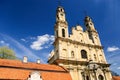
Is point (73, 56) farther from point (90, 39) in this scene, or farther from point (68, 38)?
point (90, 39)

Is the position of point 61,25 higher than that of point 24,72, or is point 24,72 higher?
point 61,25

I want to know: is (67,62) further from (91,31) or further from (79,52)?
(91,31)

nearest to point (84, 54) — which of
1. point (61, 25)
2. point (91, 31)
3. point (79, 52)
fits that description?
point (79, 52)

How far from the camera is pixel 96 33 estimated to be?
3891 centimetres

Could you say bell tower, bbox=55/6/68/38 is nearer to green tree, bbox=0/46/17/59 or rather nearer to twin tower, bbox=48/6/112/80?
twin tower, bbox=48/6/112/80

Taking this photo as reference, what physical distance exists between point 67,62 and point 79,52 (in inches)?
190

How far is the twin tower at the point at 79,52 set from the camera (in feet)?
93.6

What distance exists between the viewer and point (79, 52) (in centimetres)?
3181

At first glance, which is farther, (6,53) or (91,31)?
(6,53)

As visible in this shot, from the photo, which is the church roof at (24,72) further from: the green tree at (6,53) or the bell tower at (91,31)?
the green tree at (6,53)

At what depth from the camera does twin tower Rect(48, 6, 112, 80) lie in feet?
93.6

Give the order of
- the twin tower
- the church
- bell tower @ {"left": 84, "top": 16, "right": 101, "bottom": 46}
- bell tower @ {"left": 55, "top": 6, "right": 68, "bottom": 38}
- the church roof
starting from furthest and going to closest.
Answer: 1. bell tower @ {"left": 84, "top": 16, "right": 101, "bottom": 46}
2. bell tower @ {"left": 55, "top": 6, "right": 68, "bottom": 38}
3. the twin tower
4. the church
5. the church roof

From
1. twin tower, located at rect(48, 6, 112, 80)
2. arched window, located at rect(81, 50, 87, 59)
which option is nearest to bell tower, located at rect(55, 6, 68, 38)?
twin tower, located at rect(48, 6, 112, 80)

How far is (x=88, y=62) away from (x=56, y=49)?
7473 millimetres
